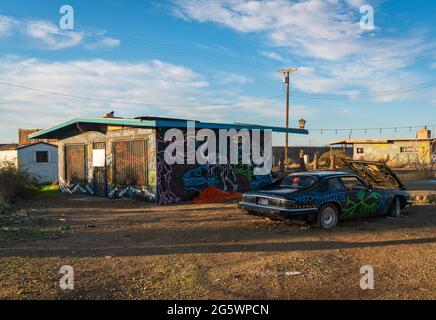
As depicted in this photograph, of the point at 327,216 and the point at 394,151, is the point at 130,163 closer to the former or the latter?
the point at 327,216

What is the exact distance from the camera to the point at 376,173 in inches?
457

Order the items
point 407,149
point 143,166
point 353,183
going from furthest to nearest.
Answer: point 407,149 → point 143,166 → point 353,183

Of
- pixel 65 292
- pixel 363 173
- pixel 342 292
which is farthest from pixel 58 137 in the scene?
pixel 342 292

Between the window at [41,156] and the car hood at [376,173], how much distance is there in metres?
21.4

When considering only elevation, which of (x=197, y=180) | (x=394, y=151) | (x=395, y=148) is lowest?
(x=197, y=180)

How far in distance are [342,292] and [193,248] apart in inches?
124

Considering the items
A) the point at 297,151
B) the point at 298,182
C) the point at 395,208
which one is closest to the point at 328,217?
the point at 298,182

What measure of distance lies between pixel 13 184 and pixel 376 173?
13.0m

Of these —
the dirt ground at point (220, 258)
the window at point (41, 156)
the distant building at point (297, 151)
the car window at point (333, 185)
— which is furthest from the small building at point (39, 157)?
the distant building at point (297, 151)

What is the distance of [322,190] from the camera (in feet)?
29.9

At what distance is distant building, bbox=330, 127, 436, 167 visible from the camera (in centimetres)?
4322
